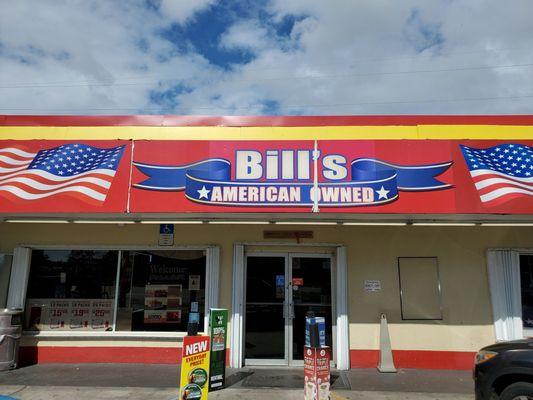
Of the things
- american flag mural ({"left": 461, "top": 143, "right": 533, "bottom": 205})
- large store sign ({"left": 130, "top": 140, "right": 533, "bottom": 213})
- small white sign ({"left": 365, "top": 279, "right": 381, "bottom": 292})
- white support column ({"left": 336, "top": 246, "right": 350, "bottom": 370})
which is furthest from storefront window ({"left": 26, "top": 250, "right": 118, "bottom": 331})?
american flag mural ({"left": 461, "top": 143, "right": 533, "bottom": 205})

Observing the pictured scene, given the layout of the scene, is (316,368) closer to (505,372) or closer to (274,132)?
(505,372)

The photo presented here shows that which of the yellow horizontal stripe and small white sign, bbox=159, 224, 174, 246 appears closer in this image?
small white sign, bbox=159, 224, 174, 246

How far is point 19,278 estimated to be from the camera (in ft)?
32.7

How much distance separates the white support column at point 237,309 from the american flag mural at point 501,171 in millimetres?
4716

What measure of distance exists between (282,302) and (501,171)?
487 cm

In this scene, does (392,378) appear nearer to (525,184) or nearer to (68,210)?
(525,184)

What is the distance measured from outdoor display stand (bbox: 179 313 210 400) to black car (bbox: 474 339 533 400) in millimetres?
3517

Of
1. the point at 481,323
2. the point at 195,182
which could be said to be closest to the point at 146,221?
the point at 195,182

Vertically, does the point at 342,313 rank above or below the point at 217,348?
above

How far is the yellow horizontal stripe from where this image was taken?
1029 cm

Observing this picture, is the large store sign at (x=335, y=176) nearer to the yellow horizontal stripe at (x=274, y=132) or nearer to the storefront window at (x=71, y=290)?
the yellow horizontal stripe at (x=274, y=132)

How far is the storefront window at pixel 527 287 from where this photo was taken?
9.55 meters

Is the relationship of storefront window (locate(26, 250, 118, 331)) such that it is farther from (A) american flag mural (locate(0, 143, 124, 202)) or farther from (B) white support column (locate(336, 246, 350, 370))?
(B) white support column (locate(336, 246, 350, 370))

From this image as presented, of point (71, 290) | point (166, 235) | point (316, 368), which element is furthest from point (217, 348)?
point (71, 290)
